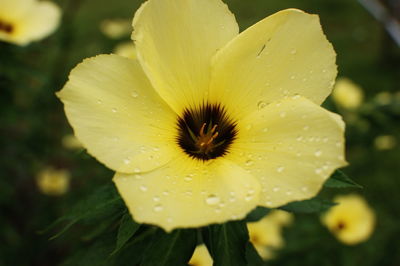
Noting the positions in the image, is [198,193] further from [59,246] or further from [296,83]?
[59,246]

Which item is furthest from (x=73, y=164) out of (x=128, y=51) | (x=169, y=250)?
(x=169, y=250)

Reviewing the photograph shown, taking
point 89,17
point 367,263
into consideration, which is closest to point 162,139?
point 367,263

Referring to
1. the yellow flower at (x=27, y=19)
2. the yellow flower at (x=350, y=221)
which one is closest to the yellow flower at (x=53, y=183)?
the yellow flower at (x=27, y=19)

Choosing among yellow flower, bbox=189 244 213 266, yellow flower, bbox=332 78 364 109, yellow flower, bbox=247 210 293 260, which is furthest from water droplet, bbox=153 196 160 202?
yellow flower, bbox=332 78 364 109

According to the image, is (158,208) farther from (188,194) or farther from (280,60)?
(280,60)

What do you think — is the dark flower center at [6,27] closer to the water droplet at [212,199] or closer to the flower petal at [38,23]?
the flower petal at [38,23]
